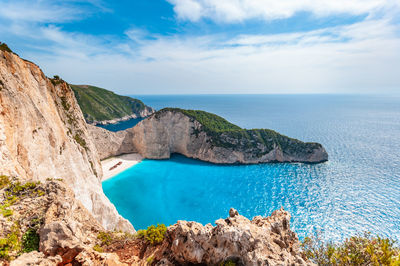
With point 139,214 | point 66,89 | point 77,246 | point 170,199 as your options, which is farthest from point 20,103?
point 170,199

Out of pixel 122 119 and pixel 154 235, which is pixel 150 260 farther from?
pixel 122 119

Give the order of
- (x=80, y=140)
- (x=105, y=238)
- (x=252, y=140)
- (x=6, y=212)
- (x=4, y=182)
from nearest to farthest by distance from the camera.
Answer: (x=6, y=212) < (x=105, y=238) < (x=4, y=182) < (x=80, y=140) < (x=252, y=140)

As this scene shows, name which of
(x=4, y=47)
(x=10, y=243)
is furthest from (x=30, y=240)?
(x=4, y=47)

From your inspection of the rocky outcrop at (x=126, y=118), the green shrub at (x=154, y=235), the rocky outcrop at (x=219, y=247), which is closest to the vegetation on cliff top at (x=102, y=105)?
the rocky outcrop at (x=126, y=118)

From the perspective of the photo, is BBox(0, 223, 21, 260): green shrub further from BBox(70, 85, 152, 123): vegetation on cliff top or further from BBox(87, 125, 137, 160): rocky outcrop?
BBox(70, 85, 152, 123): vegetation on cliff top

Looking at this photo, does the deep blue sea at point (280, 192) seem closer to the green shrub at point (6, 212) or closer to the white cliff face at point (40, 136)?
the white cliff face at point (40, 136)
